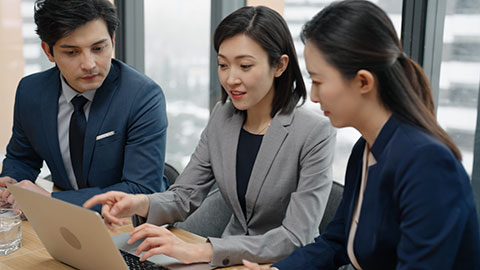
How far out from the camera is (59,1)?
77.4 inches

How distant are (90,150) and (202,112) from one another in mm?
1485

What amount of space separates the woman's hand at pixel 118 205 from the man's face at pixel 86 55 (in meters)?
0.57

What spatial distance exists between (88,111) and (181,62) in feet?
5.04

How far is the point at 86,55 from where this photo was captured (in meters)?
1.99

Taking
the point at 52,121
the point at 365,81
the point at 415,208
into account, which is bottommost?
the point at 52,121

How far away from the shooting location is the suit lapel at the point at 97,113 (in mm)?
2102

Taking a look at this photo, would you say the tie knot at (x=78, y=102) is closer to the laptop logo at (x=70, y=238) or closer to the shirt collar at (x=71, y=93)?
the shirt collar at (x=71, y=93)

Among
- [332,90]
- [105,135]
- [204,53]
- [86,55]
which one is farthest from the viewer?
[204,53]

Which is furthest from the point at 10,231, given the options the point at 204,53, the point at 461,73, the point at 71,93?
the point at 204,53

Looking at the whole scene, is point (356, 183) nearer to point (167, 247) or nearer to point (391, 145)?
point (391, 145)

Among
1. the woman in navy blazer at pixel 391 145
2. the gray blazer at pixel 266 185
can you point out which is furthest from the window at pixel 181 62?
the woman in navy blazer at pixel 391 145

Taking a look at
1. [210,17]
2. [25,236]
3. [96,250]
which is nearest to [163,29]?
[210,17]

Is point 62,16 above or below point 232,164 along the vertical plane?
above

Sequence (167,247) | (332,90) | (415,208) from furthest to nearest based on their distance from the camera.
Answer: (167,247) → (332,90) → (415,208)
